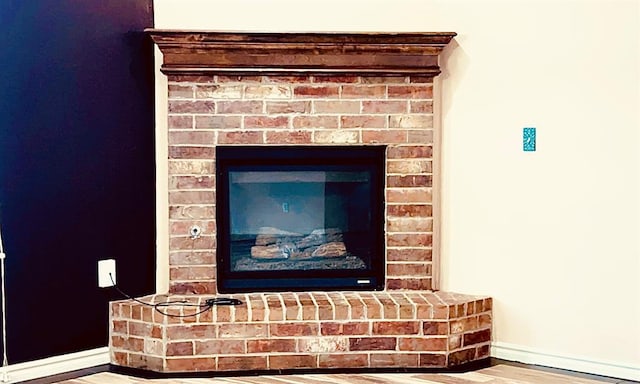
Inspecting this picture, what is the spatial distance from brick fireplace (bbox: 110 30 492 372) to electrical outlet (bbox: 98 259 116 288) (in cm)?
12

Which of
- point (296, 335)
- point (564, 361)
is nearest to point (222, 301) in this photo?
point (296, 335)

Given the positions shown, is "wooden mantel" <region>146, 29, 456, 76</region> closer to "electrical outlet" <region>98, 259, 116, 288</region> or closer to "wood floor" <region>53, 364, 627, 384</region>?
"electrical outlet" <region>98, 259, 116, 288</region>

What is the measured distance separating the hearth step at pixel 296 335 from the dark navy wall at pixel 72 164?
27 cm

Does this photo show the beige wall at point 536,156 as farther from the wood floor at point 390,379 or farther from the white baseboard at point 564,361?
the wood floor at point 390,379

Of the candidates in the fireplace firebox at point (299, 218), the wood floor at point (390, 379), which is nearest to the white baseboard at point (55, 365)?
the wood floor at point (390, 379)

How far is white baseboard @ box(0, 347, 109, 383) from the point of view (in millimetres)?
3318

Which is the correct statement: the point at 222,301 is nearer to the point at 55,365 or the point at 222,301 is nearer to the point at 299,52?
the point at 55,365

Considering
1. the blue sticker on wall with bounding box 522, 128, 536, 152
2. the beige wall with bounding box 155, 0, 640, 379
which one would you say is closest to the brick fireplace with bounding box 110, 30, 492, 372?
the beige wall with bounding box 155, 0, 640, 379

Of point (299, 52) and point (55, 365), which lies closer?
point (55, 365)

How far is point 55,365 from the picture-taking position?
3.45m

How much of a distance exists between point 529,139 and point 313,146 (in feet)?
3.16

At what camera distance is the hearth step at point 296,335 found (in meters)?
3.42

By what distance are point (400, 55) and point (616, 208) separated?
1.14 m

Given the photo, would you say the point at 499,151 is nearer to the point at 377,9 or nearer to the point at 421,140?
the point at 421,140
